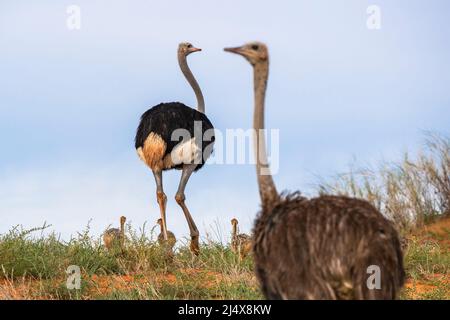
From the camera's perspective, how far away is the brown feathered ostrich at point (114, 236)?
10.6 metres

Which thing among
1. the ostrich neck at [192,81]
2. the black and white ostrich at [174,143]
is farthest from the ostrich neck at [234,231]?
the ostrich neck at [192,81]

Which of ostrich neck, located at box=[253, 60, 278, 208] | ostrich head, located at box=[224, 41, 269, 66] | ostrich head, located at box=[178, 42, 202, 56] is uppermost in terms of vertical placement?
ostrich head, located at box=[178, 42, 202, 56]

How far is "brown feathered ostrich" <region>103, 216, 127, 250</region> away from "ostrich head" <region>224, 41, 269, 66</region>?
4.27 m

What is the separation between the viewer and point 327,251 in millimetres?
A: 5125

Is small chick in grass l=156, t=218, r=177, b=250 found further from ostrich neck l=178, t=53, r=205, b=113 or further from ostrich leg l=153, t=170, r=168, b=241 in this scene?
ostrich neck l=178, t=53, r=205, b=113

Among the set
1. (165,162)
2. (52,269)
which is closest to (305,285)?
(52,269)

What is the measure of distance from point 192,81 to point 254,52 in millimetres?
7200

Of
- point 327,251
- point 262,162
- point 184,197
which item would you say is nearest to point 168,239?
point 184,197

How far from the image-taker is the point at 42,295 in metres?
8.47

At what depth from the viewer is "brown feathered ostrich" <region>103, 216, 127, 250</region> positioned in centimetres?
1057

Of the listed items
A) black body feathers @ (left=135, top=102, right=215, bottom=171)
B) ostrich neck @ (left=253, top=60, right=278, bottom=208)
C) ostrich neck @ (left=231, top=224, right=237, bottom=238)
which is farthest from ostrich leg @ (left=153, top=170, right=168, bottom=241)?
ostrich neck @ (left=253, top=60, right=278, bottom=208)

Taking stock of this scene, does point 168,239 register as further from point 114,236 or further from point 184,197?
point 114,236
